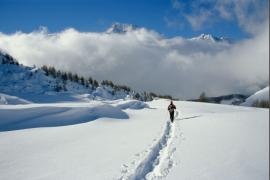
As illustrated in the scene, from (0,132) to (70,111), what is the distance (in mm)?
10903

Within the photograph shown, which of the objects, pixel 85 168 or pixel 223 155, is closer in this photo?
pixel 85 168

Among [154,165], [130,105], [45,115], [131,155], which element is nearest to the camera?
[154,165]

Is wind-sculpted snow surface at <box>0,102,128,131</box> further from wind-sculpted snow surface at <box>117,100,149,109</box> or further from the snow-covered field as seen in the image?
wind-sculpted snow surface at <box>117,100,149,109</box>

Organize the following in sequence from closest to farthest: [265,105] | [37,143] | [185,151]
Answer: [185,151] → [37,143] → [265,105]

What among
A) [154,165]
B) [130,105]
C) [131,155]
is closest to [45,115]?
[131,155]

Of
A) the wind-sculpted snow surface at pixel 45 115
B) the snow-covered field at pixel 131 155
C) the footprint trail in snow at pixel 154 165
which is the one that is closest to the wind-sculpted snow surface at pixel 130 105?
the wind-sculpted snow surface at pixel 45 115

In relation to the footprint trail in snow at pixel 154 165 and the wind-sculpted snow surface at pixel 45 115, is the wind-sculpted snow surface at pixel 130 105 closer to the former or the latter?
the wind-sculpted snow surface at pixel 45 115

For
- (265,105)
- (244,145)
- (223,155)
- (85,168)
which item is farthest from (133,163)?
(265,105)

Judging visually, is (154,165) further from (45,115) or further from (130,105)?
(130,105)

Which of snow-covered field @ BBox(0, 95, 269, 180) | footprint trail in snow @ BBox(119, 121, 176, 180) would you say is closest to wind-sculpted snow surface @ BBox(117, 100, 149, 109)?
snow-covered field @ BBox(0, 95, 269, 180)

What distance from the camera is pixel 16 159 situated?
1449 centimetres

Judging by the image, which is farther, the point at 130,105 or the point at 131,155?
the point at 130,105

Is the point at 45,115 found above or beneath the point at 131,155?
above

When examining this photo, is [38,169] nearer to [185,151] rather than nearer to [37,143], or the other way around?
[37,143]
